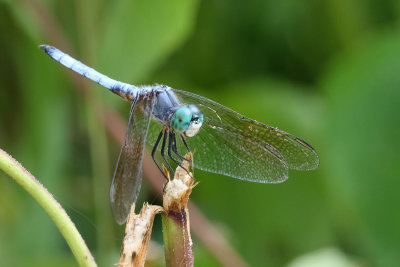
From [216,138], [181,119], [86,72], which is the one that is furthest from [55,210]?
[86,72]

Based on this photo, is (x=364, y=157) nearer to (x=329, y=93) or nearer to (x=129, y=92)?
(x=329, y=93)

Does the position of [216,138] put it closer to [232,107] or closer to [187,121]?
[187,121]

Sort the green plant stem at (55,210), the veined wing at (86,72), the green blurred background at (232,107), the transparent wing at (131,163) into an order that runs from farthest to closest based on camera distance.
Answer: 1. the green blurred background at (232,107)
2. the veined wing at (86,72)
3. the transparent wing at (131,163)
4. the green plant stem at (55,210)

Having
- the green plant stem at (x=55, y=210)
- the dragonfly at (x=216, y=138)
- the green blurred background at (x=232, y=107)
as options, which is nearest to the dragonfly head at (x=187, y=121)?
the dragonfly at (x=216, y=138)

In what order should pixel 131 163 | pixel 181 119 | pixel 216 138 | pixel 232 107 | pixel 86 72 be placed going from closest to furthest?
pixel 131 163, pixel 181 119, pixel 216 138, pixel 86 72, pixel 232 107

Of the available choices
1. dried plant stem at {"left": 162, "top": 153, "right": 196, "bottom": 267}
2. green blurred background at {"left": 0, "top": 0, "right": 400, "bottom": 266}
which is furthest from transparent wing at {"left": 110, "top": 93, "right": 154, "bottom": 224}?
green blurred background at {"left": 0, "top": 0, "right": 400, "bottom": 266}

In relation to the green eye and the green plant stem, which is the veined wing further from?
the green plant stem

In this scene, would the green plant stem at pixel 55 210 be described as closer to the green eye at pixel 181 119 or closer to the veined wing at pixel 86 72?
the green eye at pixel 181 119
